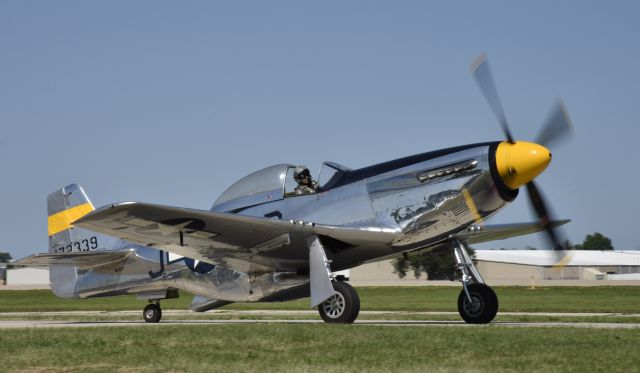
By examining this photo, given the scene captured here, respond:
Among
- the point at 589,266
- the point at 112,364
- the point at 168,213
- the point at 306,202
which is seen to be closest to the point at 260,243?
the point at 306,202

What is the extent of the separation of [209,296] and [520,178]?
6.85 meters

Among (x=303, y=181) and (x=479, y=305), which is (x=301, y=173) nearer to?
(x=303, y=181)

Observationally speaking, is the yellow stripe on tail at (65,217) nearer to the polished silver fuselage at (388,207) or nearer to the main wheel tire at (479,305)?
the polished silver fuselage at (388,207)

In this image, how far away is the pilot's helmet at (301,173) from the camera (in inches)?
589

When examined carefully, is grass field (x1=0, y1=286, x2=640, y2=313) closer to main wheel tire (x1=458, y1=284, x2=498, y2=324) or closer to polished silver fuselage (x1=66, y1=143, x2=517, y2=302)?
polished silver fuselage (x1=66, y1=143, x2=517, y2=302)

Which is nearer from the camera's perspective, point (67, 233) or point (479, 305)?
point (479, 305)

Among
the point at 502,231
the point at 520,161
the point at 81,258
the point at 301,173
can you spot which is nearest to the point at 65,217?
the point at 81,258

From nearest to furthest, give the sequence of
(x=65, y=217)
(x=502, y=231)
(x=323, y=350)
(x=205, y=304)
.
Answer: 1. (x=323, y=350)
2. (x=502, y=231)
3. (x=205, y=304)
4. (x=65, y=217)

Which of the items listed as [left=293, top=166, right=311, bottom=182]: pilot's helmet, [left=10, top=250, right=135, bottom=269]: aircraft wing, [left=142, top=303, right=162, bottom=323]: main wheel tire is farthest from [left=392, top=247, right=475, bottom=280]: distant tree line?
[left=293, top=166, right=311, bottom=182]: pilot's helmet

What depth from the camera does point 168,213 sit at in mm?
13117

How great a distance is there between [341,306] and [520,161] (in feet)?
11.6

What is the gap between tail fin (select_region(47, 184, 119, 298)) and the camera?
64.5ft

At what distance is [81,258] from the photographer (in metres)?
18.1

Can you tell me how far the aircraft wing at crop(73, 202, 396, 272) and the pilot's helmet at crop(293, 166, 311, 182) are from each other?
1254mm
